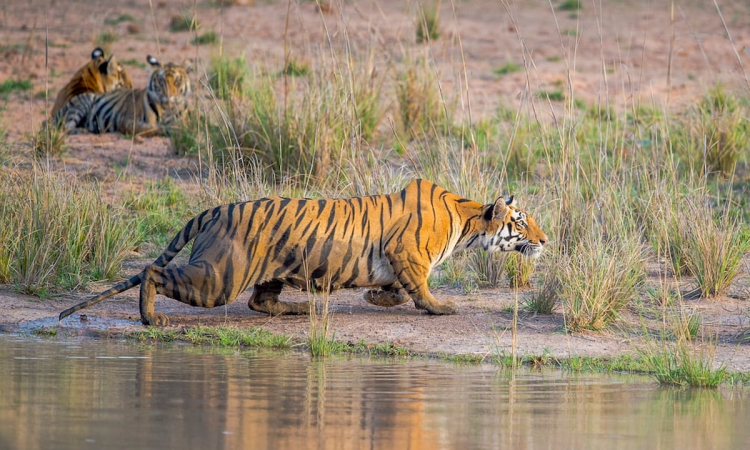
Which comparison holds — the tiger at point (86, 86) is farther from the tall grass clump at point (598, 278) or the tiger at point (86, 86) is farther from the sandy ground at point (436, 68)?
the tall grass clump at point (598, 278)

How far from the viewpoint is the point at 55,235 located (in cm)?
853

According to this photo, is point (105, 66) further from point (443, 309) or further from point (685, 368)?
point (685, 368)

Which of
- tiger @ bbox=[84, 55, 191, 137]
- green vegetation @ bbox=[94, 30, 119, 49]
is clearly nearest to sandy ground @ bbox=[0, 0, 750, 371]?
green vegetation @ bbox=[94, 30, 119, 49]

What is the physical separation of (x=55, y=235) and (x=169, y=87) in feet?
19.2

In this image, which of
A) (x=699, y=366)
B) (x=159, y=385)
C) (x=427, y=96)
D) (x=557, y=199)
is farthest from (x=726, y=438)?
(x=427, y=96)

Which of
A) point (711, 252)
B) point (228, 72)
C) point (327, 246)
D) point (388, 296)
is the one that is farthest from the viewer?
point (228, 72)

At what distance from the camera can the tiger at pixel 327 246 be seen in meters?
7.36

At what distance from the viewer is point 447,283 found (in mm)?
9000

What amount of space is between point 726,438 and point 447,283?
4.20m

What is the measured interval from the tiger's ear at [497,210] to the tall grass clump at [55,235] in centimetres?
273

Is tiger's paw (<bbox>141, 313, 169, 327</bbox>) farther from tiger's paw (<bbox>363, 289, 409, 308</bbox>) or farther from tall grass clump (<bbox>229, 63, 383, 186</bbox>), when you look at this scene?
tall grass clump (<bbox>229, 63, 383, 186</bbox>)

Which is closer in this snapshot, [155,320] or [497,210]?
[155,320]

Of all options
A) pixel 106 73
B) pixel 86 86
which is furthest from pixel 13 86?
pixel 106 73

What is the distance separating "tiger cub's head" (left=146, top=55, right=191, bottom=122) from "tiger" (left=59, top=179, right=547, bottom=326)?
260 inches
